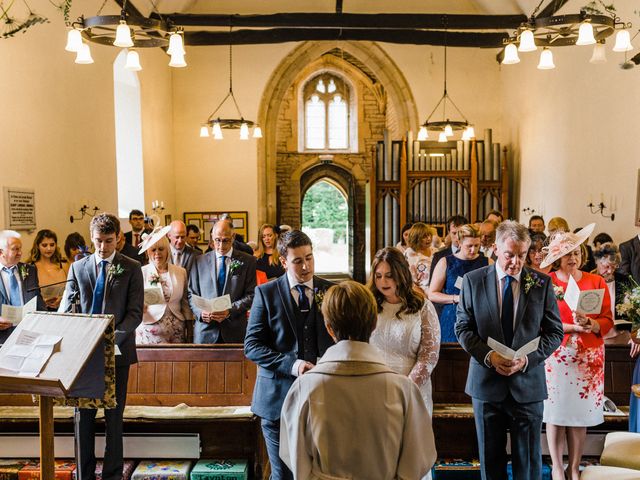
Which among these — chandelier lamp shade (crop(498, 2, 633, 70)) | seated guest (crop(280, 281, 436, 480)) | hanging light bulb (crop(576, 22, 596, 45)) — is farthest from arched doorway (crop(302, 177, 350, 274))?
seated guest (crop(280, 281, 436, 480))

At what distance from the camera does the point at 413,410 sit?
2.05 m

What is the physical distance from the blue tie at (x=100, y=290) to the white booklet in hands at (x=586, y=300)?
2.60 metres

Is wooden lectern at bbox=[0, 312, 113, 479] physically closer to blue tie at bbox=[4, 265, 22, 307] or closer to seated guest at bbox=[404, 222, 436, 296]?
blue tie at bbox=[4, 265, 22, 307]

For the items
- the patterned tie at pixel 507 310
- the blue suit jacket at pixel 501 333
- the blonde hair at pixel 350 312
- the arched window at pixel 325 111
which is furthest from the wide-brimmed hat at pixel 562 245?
the arched window at pixel 325 111

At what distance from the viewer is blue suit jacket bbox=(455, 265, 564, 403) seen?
10.3ft

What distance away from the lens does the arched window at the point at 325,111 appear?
1781cm

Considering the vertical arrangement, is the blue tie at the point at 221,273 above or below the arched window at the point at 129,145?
below

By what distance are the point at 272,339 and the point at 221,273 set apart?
1868 millimetres

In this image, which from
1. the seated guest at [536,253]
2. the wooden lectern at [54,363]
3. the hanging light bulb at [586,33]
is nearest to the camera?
the wooden lectern at [54,363]

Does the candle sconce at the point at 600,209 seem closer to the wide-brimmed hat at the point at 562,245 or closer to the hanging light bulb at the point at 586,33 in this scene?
the hanging light bulb at the point at 586,33

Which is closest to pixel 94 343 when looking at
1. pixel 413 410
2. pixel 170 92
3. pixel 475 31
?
pixel 413 410

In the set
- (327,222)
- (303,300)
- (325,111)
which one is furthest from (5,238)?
(327,222)

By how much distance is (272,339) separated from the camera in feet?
10.1

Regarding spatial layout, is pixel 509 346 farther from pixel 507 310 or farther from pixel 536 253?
pixel 536 253
